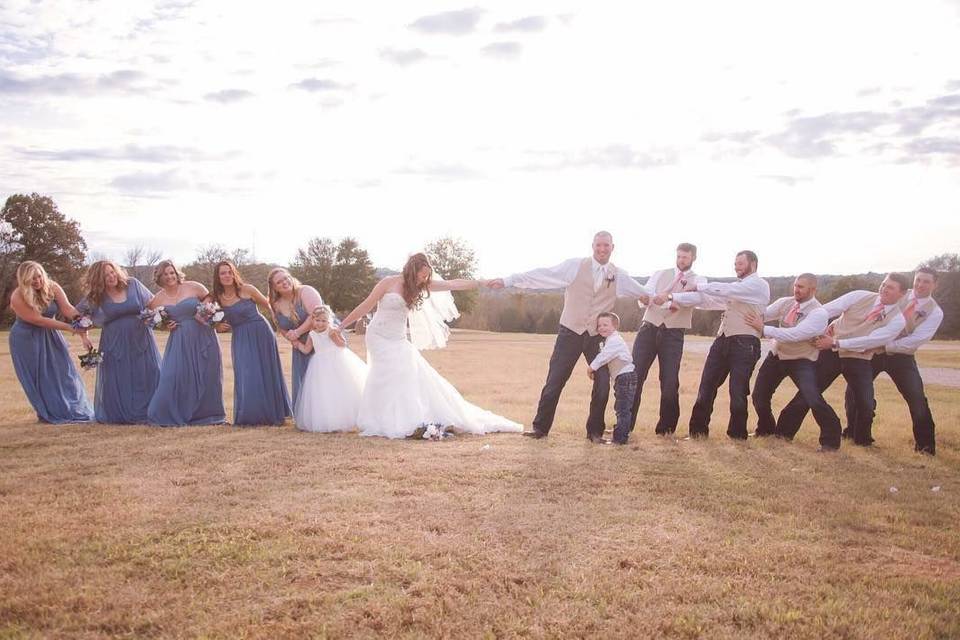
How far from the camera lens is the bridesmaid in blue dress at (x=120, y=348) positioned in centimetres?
1084

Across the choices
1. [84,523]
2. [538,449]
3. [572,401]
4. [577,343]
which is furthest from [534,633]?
[572,401]

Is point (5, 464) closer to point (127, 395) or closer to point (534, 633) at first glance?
point (127, 395)

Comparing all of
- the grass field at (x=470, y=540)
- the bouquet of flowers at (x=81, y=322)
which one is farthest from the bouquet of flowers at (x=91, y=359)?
the grass field at (x=470, y=540)

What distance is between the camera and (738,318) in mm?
9852

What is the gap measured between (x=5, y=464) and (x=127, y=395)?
309 centimetres

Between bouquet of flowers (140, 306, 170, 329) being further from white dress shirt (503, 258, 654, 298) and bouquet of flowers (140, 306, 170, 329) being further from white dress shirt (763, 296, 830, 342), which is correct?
white dress shirt (763, 296, 830, 342)

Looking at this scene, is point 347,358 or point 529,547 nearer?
point 529,547

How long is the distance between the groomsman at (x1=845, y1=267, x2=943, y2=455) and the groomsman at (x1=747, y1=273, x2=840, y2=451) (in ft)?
3.15

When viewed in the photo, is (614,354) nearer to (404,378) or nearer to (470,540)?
(404,378)

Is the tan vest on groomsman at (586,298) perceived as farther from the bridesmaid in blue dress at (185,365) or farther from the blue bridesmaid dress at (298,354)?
the bridesmaid in blue dress at (185,365)

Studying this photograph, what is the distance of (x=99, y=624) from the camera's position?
13.7 feet

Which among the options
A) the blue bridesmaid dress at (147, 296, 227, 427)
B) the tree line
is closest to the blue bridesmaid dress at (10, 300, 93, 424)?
the blue bridesmaid dress at (147, 296, 227, 427)

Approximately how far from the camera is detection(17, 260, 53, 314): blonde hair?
10586 millimetres

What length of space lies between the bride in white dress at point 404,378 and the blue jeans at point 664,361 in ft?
6.47
